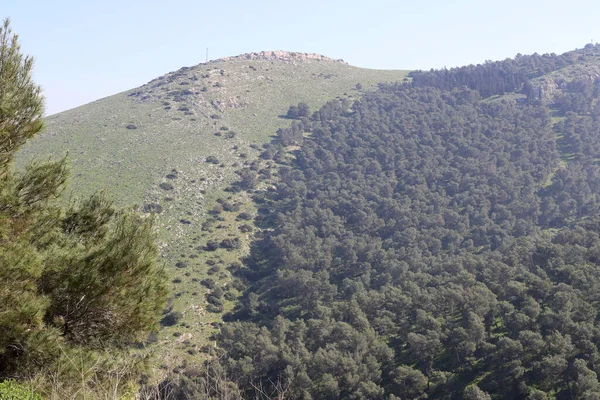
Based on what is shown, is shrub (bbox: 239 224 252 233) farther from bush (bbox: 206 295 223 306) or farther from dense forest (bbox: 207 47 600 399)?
bush (bbox: 206 295 223 306)

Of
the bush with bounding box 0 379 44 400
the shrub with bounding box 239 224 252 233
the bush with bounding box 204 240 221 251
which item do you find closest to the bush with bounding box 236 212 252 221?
the shrub with bounding box 239 224 252 233

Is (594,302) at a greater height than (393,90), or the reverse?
(393,90)

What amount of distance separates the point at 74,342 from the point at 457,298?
43101 mm

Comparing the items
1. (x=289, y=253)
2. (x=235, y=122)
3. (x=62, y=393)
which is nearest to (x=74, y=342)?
(x=62, y=393)

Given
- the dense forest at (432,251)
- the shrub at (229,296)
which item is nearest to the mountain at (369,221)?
the dense forest at (432,251)

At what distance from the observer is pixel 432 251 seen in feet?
230

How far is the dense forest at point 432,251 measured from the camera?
39062 mm

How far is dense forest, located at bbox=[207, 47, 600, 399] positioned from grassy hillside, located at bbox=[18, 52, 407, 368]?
190 inches

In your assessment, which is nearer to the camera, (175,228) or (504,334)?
(504,334)

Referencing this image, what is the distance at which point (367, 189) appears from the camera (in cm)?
8444

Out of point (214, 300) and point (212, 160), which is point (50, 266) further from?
point (212, 160)

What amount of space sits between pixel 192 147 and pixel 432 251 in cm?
4987

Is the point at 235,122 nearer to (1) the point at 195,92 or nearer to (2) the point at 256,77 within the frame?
(1) the point at 195,92

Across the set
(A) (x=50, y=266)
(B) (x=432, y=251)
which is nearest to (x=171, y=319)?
(B) (x=432, y=251)
